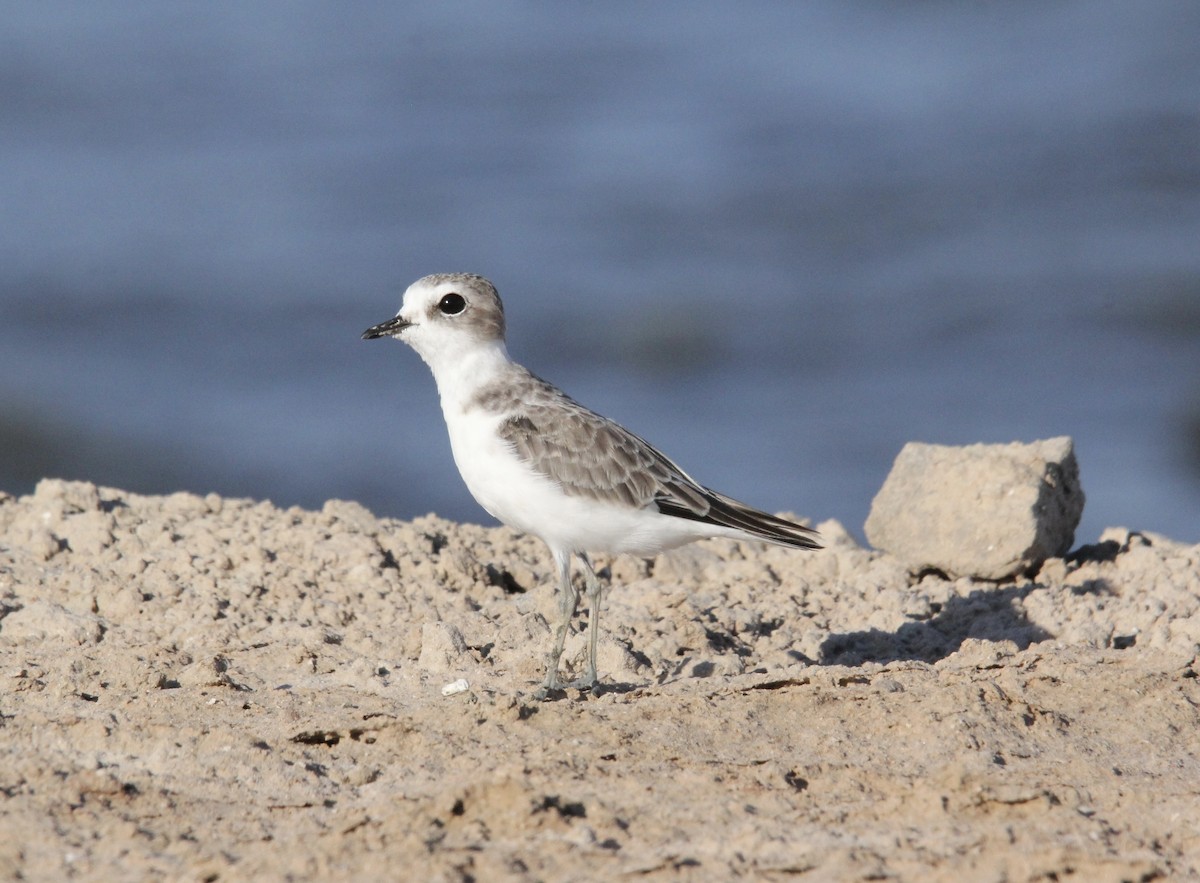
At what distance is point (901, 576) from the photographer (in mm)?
7633

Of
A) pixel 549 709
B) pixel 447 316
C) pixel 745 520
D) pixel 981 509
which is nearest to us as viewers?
pixel 549 709

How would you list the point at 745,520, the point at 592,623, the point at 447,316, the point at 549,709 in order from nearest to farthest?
the point at 549,709
the point at 592,623
the point at 745,520
the point at 447,316

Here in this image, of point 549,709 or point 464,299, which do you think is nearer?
point 549,709

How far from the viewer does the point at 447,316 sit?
666 centimetres

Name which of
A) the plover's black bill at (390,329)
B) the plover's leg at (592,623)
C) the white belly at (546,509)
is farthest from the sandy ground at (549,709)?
the plover's black bill at (390,329)

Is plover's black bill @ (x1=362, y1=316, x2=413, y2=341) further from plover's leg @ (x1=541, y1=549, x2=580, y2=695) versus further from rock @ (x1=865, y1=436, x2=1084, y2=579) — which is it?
rock @ (x1=865, y1=436, x2=1084, y2=579)

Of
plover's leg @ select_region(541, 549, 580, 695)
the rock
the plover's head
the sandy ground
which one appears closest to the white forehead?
the plover's head

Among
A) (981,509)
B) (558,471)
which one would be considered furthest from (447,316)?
(981,509)

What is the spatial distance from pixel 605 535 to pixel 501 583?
1210mm

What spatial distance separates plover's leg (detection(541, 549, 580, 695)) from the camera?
5941mm

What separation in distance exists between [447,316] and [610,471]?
1.04 m

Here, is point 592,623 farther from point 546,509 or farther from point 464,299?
point 464,299

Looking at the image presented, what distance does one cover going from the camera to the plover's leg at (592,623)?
5.96 m

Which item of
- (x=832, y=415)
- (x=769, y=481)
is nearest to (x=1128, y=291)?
(x=832, y=415)
